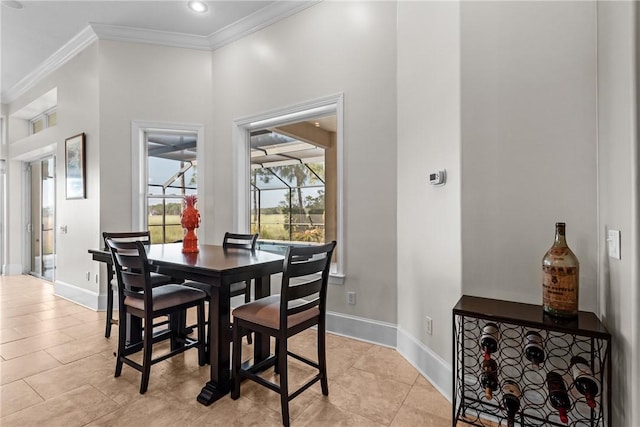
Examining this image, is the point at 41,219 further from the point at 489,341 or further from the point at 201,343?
the point at 489,341

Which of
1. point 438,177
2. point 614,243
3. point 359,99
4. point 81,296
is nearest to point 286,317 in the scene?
point 438,177

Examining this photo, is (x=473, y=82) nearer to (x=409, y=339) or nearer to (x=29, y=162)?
(x=409, y=339)

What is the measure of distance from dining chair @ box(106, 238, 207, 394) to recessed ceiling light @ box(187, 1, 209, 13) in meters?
2.61

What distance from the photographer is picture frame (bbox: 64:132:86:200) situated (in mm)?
4084

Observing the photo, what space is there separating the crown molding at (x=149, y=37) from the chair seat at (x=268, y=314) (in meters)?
3.51

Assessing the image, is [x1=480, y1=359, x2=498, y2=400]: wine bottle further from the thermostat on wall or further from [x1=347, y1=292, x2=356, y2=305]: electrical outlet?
[x1=347, y1=292, x2=356, y2=305]: electrical outlet

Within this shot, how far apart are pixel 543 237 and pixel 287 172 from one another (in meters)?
2.67

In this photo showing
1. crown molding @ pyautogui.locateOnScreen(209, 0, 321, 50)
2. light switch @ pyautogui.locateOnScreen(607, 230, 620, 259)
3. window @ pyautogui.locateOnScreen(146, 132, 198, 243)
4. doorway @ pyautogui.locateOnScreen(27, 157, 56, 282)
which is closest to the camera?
light switch @ pyautogui.locateOnScreen(607, 230, 620, 259)

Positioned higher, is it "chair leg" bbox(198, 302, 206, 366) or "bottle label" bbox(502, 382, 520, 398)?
"bottle label" bbox(502, 382, 520, 398)

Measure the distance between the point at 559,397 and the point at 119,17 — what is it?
4.94 meters

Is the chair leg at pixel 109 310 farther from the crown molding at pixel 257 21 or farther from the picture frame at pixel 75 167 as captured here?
the crown molding at pixel 257 21

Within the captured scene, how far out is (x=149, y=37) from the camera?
3.95m

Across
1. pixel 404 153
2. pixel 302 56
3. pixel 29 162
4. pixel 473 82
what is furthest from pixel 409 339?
pixel 29 162

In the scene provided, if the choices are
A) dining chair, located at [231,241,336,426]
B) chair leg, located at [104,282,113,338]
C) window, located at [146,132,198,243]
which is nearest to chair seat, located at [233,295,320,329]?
dining chair, located at [231,241,336,426]
